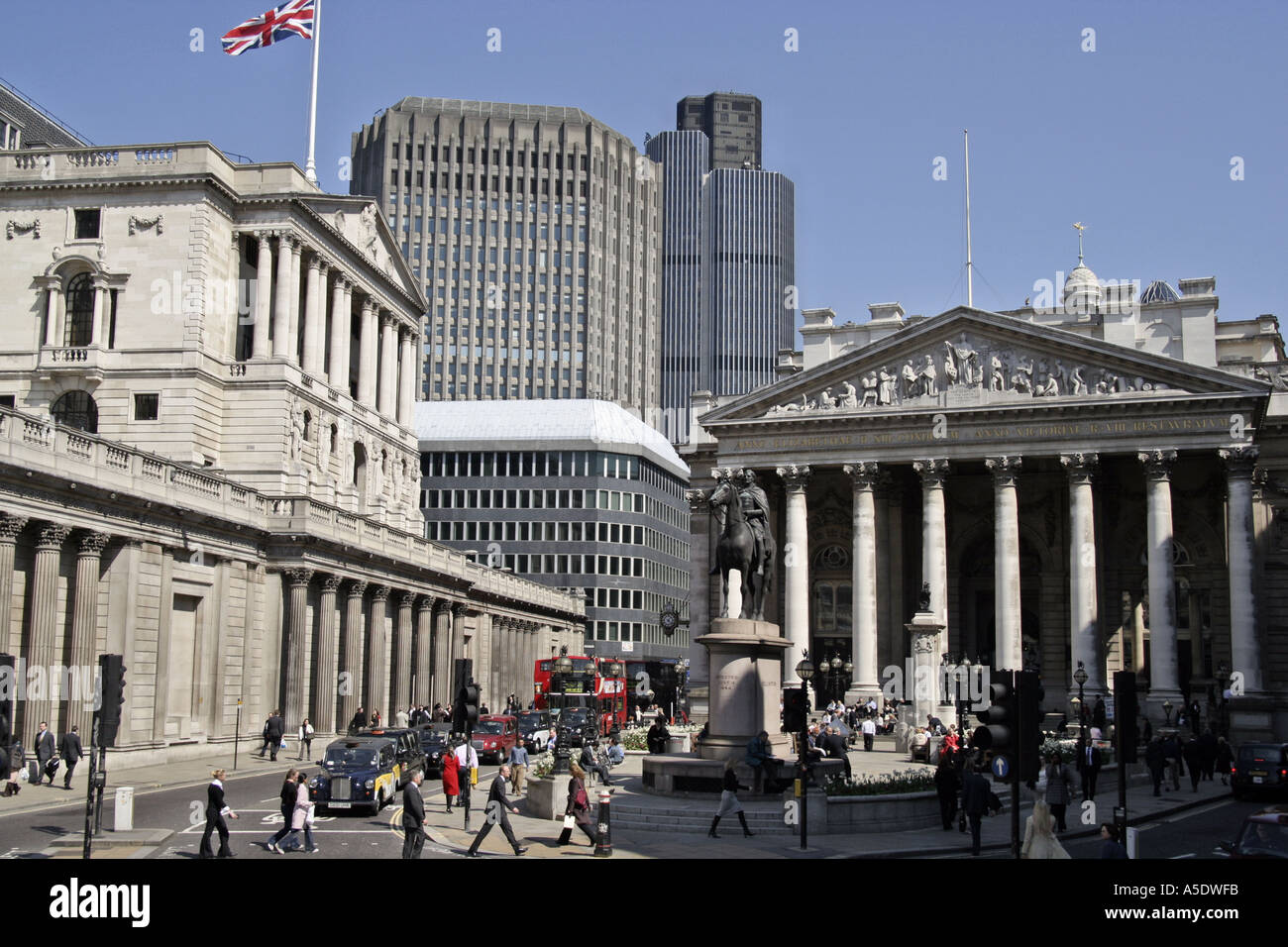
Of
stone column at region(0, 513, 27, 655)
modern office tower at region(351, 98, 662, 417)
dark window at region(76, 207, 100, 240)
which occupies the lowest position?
stone column at region(0, 513, 27, 655)

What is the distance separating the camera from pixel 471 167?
158875 mm

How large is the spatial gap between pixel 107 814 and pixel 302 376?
3587 centimetres

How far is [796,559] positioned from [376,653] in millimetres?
22471

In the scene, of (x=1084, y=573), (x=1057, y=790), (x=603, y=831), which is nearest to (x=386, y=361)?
(x=1084, y=573)

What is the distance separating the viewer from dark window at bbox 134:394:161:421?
5956cm

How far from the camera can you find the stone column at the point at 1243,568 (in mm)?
62312

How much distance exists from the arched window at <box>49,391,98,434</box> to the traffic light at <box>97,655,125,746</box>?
132ft

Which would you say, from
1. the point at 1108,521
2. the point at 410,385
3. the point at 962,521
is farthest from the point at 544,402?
the point at 1108,521

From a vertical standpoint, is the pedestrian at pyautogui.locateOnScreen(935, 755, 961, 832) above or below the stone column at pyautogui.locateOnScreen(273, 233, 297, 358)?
below

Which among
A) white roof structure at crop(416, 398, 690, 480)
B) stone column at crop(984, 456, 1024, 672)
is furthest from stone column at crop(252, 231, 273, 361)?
white roof structure at crop(416, 398, 690, 480)

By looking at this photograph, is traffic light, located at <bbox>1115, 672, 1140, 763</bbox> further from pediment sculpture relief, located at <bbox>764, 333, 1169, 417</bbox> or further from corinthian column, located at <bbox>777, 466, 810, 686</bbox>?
corinthian column, located at <bbox>777, 466, 810, 686</bbox>

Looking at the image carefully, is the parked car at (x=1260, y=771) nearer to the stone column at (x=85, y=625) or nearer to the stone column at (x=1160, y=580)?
the stone column at (x=1160, y=580)

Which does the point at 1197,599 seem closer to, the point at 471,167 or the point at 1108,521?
the point at 1108,521
